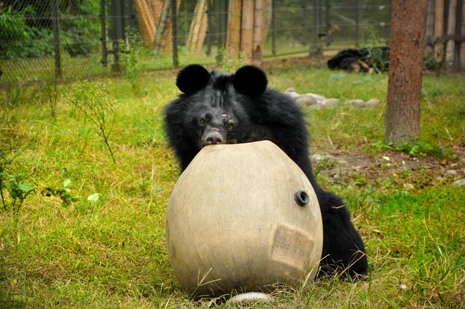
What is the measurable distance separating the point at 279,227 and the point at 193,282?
524 mm

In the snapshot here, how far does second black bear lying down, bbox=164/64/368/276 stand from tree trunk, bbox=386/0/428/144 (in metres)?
2.38

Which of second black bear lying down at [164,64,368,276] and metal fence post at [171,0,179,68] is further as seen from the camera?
metal fence post at [171,0,179,68]

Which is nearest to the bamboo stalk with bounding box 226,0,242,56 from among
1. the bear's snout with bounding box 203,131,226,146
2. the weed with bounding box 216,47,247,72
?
the weed with bounding box 216,47,247,72

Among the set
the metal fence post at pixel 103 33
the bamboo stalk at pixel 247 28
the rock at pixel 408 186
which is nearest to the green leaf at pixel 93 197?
the rock at pixel 408 186

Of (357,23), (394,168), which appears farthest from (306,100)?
(357,23)

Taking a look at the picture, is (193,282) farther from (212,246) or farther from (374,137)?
(374,137)

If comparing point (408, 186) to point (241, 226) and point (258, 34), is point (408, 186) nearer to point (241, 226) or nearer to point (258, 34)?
point (241, 226)

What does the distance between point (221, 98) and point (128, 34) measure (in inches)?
287

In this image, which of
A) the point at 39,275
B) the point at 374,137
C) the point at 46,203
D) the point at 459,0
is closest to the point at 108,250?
the point at 39,275

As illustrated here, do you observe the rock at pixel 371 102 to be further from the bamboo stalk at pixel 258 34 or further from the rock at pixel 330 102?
the bamboo stalk at pixel 258 34

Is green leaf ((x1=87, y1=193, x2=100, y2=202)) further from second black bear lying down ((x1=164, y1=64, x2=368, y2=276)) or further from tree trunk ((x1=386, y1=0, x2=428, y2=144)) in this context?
tree trunk ((x1=386, y1=0, x2=428, y2=144))

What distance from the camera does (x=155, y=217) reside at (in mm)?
3602

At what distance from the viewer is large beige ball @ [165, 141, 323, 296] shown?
6.86 ft

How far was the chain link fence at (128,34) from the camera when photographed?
7594 millimetres
